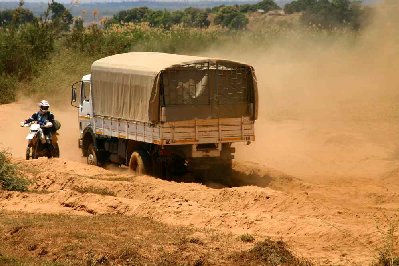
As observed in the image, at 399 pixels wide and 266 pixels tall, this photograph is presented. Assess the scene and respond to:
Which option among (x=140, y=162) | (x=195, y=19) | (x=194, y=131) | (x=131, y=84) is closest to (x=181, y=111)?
(x=194, y=131)

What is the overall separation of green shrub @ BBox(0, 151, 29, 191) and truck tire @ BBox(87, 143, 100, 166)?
4.89m

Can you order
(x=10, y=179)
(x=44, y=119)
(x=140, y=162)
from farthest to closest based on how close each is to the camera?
1. (x=44, y=119)
2. (x=140, y=162)
3. (x=10, y=179)

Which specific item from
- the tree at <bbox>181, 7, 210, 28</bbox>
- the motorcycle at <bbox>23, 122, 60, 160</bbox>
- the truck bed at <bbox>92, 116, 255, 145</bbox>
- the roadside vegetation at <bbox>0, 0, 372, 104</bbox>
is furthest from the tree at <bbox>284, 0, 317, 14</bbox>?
the truck bed at <bbox>92, 116, 255, 145</bbox>

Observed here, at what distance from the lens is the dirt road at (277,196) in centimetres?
1510

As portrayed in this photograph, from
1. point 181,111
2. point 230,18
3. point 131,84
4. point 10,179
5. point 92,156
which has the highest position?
point 131,84

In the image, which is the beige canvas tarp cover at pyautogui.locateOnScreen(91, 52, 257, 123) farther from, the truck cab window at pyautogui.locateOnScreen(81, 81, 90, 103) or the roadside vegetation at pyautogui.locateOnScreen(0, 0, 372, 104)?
the roadside vegetation at pyautogui.locateOnScreen(0, 0, 372, 104)

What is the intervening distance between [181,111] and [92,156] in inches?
179

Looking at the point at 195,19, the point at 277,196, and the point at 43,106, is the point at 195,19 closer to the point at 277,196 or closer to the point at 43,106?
the point at 43,106

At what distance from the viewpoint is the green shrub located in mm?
20484

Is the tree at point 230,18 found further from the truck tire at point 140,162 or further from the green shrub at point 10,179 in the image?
the green shrub at point 10,179

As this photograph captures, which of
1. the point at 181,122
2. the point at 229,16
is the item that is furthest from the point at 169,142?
the point at 229,16

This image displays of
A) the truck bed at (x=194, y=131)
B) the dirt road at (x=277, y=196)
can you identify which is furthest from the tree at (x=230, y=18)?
the truck bed at (x=194, y=131)

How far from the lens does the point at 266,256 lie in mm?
13500

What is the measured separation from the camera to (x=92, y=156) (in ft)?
85.4
